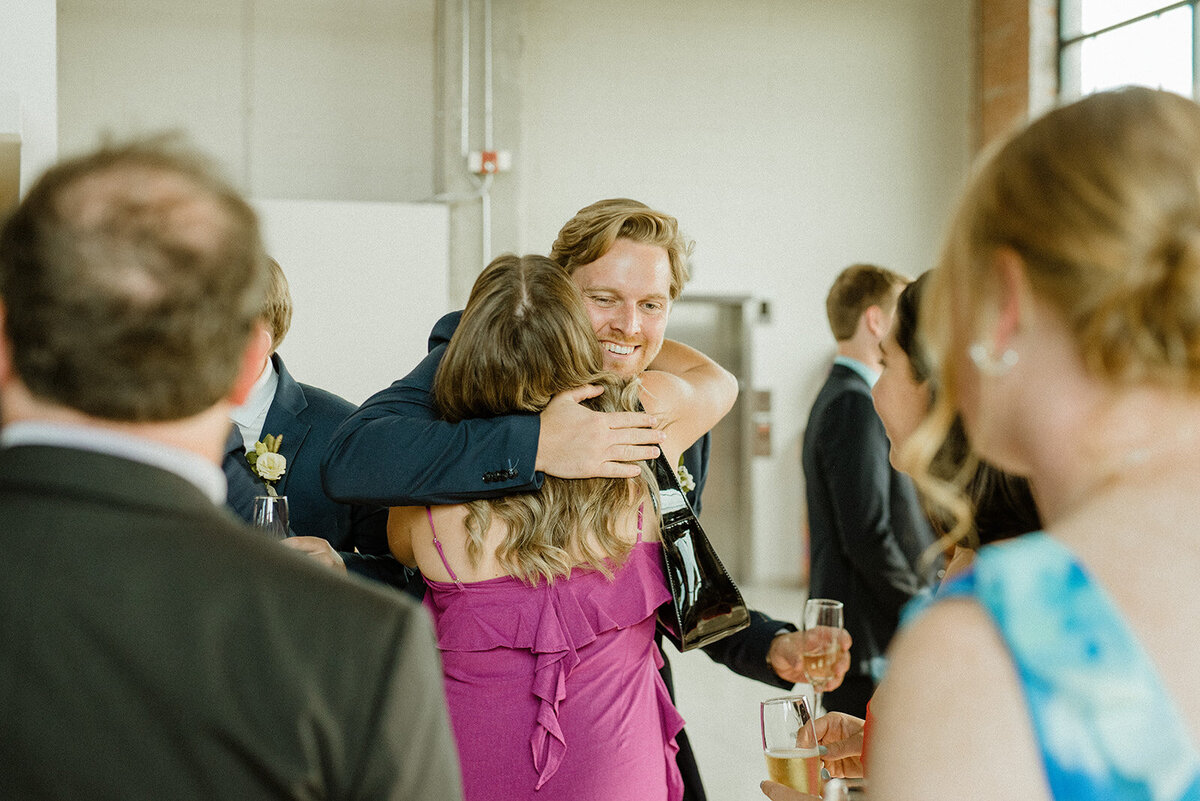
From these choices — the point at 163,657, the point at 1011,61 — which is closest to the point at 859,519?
the point at 163,657

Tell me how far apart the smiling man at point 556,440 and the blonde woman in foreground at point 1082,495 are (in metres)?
1.06

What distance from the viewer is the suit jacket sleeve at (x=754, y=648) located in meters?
2.07

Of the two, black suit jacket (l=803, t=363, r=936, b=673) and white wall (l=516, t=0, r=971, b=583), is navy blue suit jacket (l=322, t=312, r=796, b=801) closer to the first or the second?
black suit jacket (l=803, t=363, r=936, b=673)

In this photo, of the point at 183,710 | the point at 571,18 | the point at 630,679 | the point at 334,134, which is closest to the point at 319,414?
the point at 630,679

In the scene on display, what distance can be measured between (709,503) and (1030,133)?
25.1ft

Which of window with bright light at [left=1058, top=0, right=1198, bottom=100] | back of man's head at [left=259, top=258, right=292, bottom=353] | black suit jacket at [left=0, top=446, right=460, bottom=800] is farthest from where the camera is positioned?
window with bright light at [left=1058, top=0, right=1198, bottom=100]

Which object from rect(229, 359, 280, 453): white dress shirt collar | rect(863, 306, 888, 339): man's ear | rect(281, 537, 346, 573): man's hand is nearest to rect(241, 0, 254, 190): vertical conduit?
rect(863, 306, 888, 339): man's ear

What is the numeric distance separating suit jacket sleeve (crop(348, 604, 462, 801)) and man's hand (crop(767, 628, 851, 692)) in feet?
3.62

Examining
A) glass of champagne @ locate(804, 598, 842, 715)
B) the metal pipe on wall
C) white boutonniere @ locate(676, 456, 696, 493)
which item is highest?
the metal pipe on wall

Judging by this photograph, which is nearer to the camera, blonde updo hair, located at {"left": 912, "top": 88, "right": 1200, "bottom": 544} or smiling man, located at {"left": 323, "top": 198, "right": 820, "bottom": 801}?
blonde updo hair, located at {"left": 912, "top": 88, "right": 1200, "bottom": 544}

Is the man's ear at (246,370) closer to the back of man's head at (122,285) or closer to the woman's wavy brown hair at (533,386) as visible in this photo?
the back of man's head at (122,285)

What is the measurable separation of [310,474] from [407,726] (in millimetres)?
1745

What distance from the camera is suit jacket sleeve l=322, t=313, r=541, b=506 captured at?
1.77m

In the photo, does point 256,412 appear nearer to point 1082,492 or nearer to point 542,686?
point 542,686
